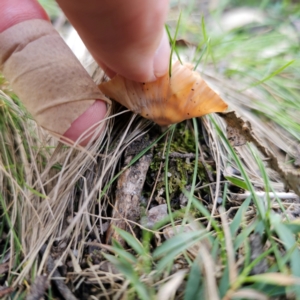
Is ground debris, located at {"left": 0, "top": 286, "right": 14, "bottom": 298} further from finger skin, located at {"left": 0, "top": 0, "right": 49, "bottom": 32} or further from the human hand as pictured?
finger skin, located at {"left": 0, "top": 0, "right": 49, "bottom": 32}

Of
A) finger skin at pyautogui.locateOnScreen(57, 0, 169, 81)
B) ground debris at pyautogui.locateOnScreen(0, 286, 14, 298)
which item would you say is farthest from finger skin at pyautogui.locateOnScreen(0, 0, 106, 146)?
ground debris at pyautogui.locateOnScreen(0, 286, 14, 298)

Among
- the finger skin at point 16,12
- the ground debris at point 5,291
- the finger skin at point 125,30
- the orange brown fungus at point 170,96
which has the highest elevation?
the finger skin at point 16,12

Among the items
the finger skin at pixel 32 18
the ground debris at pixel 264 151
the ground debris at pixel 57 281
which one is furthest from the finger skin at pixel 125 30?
the ground debris at pixel 57 281

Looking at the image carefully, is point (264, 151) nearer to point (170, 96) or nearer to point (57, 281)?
point (170, 96)

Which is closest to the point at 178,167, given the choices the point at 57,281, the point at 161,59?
the point at 161,59

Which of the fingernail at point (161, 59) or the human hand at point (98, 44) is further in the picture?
the fingernail at point (161, 59)

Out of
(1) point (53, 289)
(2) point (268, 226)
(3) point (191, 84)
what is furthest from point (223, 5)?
(1) point (53, 289)

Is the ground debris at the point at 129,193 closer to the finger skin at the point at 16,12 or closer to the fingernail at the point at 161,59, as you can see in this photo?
the fingernail at the point at 161,59
